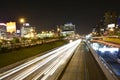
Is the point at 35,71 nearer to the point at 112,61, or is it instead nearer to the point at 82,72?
the point at 82,72

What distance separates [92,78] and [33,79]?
4.69 m

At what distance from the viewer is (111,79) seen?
21.7 m

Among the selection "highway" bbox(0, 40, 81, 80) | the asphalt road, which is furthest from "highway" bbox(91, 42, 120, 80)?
"highway" bbox(0, 40, 81, 80)

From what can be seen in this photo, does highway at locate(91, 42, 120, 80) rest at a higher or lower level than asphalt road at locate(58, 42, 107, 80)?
lower

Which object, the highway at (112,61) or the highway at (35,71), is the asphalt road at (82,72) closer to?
the highway at (35,71)

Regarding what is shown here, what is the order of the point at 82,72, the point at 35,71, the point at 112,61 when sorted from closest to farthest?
the point at 82,72
the point at 35,71
the point at 112,61

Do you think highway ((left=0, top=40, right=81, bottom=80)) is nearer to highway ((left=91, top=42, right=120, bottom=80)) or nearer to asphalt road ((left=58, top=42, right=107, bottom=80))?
asphalt road ((left=58, top=42, right=107, bottom=80))

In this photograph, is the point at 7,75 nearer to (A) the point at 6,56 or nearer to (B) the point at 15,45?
(A) the point at 6,56

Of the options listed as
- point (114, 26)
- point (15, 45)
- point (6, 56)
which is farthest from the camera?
point (114, 26)

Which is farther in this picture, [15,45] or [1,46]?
[15,45]

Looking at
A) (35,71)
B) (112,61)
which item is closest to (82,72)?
(35,71)

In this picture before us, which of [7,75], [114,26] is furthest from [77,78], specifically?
A: [114,26]

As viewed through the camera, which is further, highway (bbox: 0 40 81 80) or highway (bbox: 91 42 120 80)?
highway (bbox: 91 42 120 80)

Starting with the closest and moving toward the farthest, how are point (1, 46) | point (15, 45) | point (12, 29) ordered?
point (1, 46)
point (15, 45)
point (12, 29)
